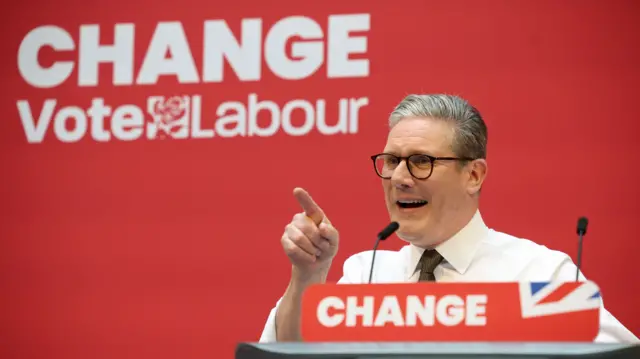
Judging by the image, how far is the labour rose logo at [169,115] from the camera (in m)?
3.38

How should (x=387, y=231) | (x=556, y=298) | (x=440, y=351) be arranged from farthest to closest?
(x=387, y=231) < (x=556, y=298) < (x=440, y=351)

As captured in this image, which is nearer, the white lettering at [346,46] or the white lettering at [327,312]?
the white lettering at [327,312]

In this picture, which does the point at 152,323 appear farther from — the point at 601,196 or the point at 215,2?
the point at 601,196

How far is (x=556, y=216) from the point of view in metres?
3.03

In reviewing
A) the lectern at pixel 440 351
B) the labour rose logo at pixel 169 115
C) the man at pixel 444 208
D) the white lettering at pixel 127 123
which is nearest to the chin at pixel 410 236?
the man at pixel 444 208

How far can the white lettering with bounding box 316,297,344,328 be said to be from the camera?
4.83 ft

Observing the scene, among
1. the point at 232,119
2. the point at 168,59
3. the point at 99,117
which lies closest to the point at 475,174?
the point at 232,119

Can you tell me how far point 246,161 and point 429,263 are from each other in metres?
1.16

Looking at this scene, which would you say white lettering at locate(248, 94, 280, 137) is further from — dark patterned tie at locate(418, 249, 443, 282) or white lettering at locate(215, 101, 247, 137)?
dark patterned tie at locate(418, 249, 443, 282)

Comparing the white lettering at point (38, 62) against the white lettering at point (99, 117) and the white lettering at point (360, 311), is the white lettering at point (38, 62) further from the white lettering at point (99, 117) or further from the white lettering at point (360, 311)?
the white lettering at point (360, 311)

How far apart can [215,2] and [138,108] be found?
45cm

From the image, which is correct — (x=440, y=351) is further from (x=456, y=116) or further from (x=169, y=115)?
(x=169, y=115)

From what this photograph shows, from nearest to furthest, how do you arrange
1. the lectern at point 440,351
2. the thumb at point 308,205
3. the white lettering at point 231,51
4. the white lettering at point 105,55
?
1. the lectern at point 440,351
2. the thumb at point 308,205
3. the white lettering at point 231,51
4. the white lettering at point 105,55

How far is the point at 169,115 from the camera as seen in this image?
3.39 m
